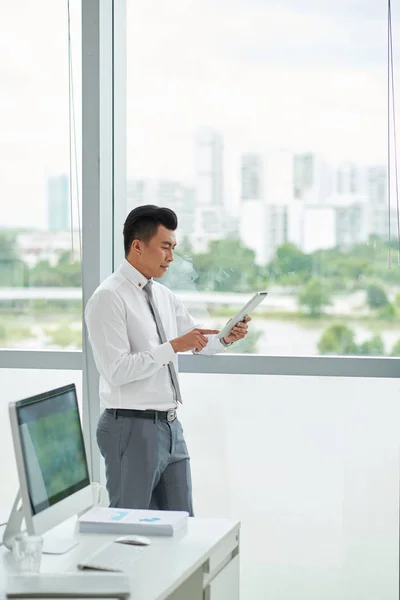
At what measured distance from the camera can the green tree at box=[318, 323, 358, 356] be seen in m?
4.06

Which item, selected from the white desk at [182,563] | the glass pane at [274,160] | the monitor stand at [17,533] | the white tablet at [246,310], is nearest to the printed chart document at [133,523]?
the white desk at [182,563]

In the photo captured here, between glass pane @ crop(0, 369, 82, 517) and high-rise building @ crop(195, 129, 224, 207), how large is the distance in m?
1.02

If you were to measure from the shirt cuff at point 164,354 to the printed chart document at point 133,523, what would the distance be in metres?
0.66

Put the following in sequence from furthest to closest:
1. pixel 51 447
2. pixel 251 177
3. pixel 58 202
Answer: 1. pixel 58 202
2. pixel 251 177
3. pixel 51 447

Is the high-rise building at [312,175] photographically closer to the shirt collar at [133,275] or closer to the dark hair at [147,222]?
the dark hair at [147,222]

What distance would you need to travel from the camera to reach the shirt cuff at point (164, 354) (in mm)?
3420

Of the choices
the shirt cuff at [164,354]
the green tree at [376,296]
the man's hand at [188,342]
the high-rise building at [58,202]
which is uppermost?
the high-rise building at [58,202]

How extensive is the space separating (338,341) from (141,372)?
1067 mm

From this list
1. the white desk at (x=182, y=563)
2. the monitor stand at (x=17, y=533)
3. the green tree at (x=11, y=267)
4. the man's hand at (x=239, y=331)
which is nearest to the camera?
the white desk at (x=182, y=563)

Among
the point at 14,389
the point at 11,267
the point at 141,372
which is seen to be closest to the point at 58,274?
the point at 11,267

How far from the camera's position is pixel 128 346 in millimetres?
3479

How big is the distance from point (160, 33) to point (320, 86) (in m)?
0.78

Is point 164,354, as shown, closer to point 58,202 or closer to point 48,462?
point 48,462

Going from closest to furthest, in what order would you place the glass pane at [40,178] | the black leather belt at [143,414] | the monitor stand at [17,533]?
the monitor stand at [17,533]
the black leather belt at [143,414]
the glass pane at [40,178]
